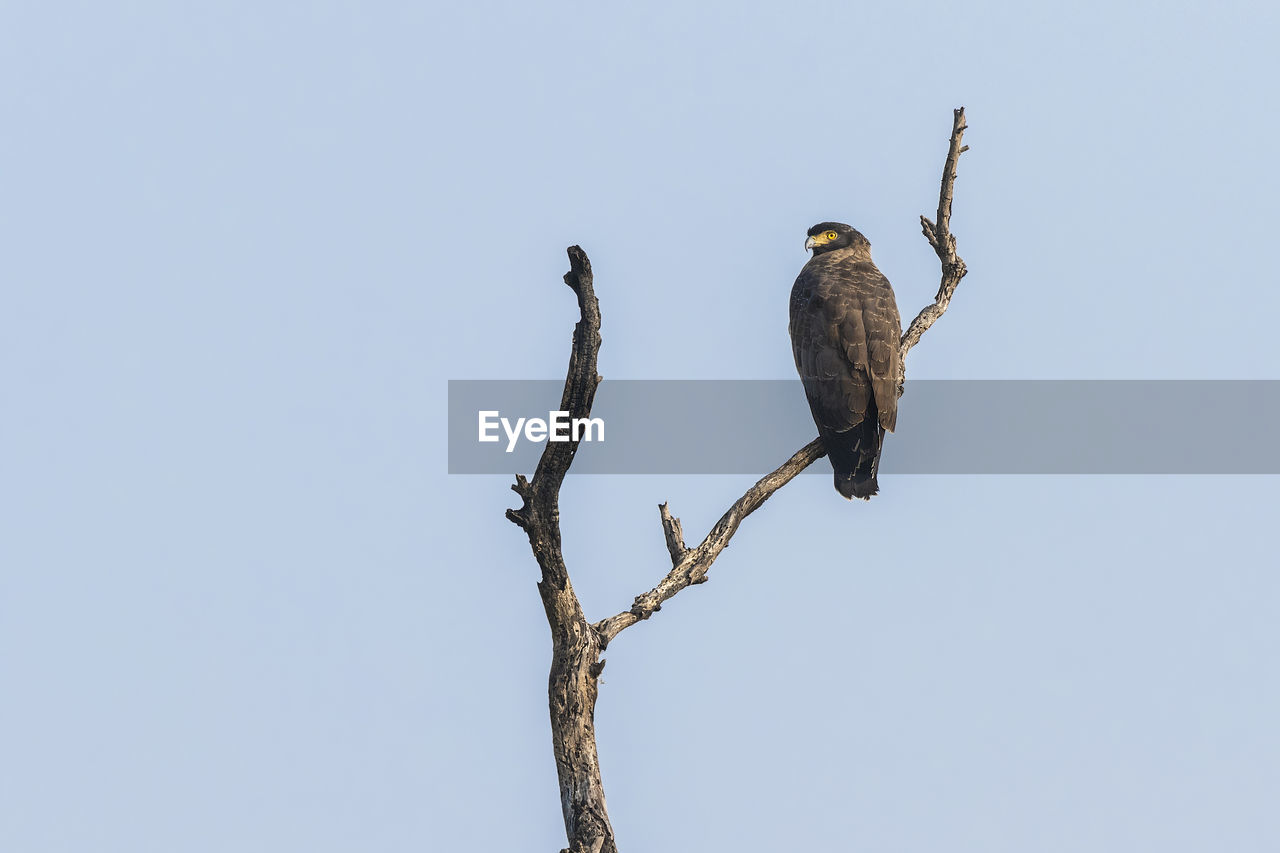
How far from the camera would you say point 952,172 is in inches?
413

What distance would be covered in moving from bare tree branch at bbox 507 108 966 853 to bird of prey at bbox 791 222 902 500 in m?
1.72

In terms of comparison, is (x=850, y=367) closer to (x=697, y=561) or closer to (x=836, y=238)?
(x=836, y=238)

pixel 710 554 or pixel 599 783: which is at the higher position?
pixel 710 554

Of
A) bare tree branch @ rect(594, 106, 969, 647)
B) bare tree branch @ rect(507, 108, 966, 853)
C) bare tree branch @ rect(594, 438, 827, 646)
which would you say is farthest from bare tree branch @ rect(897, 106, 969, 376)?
bare tree branch @ rect(507, 108, 966, 853)

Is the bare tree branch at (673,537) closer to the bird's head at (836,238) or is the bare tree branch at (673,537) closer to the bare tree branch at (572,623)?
the bare tree branch at (572,623)

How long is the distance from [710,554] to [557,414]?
63.6 inches

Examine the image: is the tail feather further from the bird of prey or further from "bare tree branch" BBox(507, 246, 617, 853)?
"bare tree branch" BBox(507, 246, 617, 853)

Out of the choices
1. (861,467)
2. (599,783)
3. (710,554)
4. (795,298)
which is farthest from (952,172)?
(599,783)

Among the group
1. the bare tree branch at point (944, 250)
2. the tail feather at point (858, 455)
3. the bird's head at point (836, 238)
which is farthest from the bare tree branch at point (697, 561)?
the bird's head at point (836, 238)

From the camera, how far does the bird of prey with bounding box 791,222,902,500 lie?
984 centimetres

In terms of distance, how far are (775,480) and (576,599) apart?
1977 millimetres

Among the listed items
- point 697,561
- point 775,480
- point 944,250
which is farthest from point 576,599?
point 944,250

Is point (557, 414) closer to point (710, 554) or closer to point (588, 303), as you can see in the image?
point (588, 303)

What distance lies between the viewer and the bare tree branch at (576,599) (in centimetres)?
757
